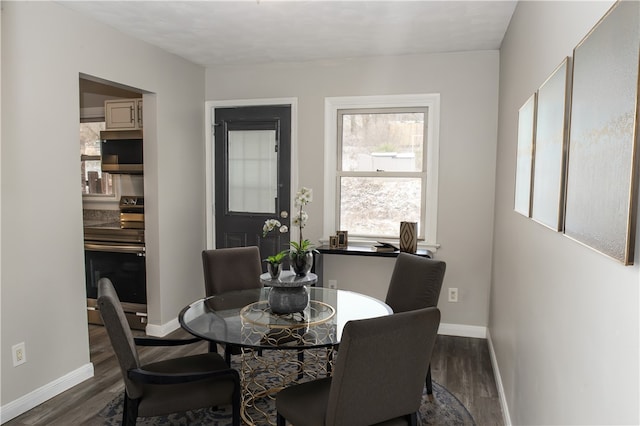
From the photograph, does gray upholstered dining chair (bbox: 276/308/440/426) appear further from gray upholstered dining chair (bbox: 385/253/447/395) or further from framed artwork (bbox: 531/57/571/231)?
gray upholstered dining chair (bbox: 385/253/447/395)

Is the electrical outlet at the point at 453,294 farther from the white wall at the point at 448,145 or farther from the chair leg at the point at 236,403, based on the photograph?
the chair leg at the point at 236,403

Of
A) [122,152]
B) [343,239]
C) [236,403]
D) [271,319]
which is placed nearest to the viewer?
[236,403]

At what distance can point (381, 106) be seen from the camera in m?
4.26

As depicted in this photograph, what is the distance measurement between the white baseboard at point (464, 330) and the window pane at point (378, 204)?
0.98 meters

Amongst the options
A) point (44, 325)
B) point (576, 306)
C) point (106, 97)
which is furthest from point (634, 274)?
point (106, 97)

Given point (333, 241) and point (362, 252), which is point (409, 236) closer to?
point (362, 252)

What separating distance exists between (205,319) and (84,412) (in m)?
1.11

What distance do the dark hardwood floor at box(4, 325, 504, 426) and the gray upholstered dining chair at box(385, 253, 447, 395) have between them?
13.6 inches

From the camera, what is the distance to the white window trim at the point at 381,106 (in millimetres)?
4141

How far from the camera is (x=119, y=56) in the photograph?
11.6 feet

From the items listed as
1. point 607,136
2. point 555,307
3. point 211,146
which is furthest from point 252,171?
point 607,136

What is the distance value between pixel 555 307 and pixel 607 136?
2.54 ft

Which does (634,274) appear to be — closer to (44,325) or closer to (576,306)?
(576,306)

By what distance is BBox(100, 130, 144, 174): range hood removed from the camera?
4285 mm
